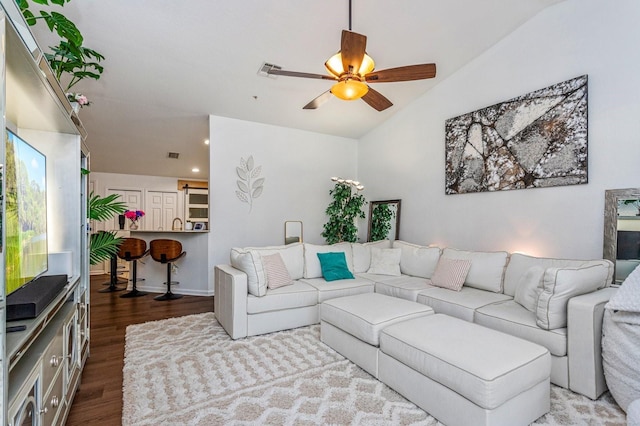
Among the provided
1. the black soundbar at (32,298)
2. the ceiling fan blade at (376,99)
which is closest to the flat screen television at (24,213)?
the black soundbar at (32,298)

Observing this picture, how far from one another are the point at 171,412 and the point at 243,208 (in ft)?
10.9

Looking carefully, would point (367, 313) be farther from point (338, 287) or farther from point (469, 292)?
point (469, 292)

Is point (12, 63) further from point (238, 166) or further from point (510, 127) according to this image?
point (510, 127)

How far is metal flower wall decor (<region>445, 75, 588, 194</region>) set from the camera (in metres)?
3.00

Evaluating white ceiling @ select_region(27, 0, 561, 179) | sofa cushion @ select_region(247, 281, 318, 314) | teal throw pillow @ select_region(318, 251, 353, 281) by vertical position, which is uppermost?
white ceiling @ select_region(27, 0, 561, 179)

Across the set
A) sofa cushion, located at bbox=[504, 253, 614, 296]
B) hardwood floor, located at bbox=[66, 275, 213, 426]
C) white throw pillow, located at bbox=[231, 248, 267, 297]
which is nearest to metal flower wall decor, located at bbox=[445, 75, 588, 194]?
sofa cushion, located at bbox=[504, 253, 614, 296]

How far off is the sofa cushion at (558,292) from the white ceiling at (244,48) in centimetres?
260

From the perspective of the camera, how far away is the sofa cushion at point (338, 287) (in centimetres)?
345

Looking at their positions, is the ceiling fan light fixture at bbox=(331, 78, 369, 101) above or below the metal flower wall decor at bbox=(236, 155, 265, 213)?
above

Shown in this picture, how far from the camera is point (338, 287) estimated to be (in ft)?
11.6

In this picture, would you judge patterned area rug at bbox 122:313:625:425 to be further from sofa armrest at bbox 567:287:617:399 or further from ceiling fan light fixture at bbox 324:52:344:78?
ceiling fan light fixture at bbox 324:52:344:78

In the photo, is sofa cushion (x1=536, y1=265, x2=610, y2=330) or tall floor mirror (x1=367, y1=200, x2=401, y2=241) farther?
tall floor mirror (x1=367, y1=200, x2=401, y2=241)

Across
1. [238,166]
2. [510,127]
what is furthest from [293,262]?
[510,127]

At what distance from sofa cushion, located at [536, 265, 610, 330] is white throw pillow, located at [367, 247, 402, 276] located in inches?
75.8
